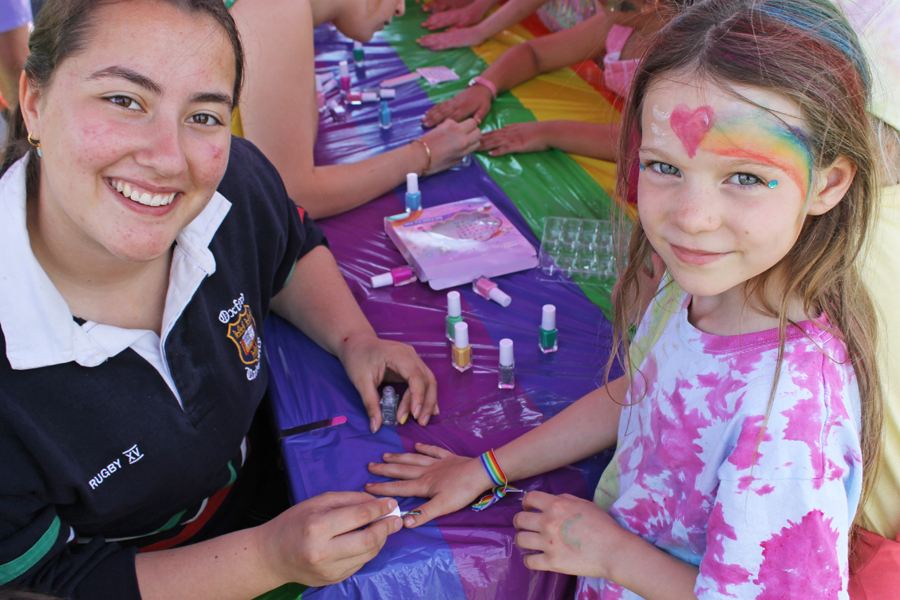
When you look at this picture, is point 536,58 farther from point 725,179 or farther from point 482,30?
point 725,179

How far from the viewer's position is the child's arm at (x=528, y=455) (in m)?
1.03

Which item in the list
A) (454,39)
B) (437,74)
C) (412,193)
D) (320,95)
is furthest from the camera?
(454,39)

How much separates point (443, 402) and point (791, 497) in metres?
0.64

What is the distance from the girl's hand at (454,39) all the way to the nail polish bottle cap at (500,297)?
1443 mm

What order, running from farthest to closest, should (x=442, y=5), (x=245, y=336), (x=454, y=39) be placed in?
(x=442, y=5) → (x=454, y=39) → (x=245, y=336)

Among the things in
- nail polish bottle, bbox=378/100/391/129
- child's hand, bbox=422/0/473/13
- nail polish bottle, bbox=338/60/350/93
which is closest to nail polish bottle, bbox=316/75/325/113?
nail polish bottle, bbox=338/60/350/93

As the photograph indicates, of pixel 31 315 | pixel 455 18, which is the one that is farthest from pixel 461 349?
pixel 455 18

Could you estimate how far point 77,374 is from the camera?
86 centimetres

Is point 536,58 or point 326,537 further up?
point 536,58

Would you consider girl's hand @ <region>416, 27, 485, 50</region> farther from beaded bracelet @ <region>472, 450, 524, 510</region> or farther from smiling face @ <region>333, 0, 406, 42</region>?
beaded bracelet @ <region>472, 450, 524, 510</region>

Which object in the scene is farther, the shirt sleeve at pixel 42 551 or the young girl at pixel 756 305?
the shirt sleeve at pixel 42 551

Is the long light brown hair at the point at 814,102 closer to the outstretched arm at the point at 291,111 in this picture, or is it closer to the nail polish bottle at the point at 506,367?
the nail polish bottle at the point at 506,367

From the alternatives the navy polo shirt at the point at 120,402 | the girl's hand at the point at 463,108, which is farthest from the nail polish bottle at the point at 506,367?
the girl's hand at the point at 463,108

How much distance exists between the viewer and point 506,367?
1.21 m
